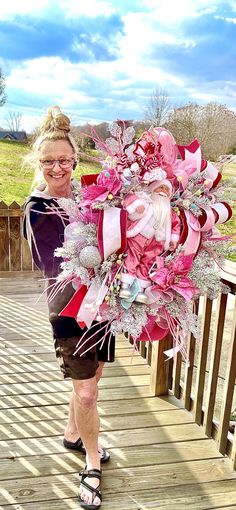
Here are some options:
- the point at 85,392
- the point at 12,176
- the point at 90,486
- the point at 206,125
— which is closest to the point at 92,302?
the point at 85,392

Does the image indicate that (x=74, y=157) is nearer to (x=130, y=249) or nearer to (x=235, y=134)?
(x=130, y=249)

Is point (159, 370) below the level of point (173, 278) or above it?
below

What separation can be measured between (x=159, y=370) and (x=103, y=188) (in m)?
1.45

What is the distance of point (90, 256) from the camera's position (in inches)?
53.2

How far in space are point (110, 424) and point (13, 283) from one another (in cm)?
264

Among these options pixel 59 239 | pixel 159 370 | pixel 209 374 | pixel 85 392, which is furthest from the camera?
pixel 159 370

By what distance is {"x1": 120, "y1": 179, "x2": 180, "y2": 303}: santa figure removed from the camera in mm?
1356

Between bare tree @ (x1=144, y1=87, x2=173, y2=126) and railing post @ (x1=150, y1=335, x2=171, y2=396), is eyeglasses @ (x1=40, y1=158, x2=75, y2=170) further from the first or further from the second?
bare tree @ (x1=144, y1=87, x2=173, y2=126)

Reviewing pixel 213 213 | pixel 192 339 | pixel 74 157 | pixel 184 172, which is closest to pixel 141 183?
pixel 184 172

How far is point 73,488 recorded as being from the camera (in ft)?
6.24

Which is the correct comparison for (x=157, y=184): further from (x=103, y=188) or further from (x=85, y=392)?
(x=85, y=392)

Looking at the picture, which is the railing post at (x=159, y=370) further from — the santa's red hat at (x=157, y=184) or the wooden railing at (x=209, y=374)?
the santa's red hat at (x=157, y=184)

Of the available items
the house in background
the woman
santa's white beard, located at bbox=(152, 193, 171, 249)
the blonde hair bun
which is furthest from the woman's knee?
the house in background

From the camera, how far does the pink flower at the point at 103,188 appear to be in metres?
1.36
